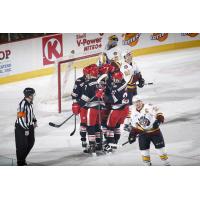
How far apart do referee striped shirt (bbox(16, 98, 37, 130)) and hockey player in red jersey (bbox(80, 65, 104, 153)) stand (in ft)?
1.71

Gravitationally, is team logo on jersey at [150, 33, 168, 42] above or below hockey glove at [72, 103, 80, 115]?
above

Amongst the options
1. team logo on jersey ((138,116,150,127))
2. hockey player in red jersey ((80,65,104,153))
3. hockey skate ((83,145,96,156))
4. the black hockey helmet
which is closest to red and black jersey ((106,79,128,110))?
hockey player in red jersey ((80,65,104,153))

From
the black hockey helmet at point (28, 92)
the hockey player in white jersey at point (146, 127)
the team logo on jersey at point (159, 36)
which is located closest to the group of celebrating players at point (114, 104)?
the hockey player in white jersey at point (146, 127)

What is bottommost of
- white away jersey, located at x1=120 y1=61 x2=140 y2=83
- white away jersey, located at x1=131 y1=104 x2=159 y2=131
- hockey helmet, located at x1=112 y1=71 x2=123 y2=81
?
white away jersey, located at x1=131 y1=104 x2=159 y2=131

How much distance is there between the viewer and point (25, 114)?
7012 mm

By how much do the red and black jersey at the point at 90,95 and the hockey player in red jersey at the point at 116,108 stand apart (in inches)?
5.5

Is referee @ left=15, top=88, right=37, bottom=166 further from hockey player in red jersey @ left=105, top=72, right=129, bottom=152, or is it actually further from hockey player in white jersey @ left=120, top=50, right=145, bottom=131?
hockey player in white jersey @ left=120, top=50, right=145, bottom=131

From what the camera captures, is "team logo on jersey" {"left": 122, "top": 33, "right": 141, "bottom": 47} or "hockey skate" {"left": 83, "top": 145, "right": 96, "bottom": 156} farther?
"hockey skate" {"left": 83, "top": 145, "right": 96, "bottom": 156}

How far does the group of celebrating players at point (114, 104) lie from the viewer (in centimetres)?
696

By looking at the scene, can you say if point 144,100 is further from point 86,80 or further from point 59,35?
point 59,35

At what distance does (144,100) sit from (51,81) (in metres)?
0.95

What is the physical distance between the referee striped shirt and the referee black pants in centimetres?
4

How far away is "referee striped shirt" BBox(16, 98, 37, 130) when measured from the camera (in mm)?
7008

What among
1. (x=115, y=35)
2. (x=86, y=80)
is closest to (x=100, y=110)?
(x=86, y=80)
